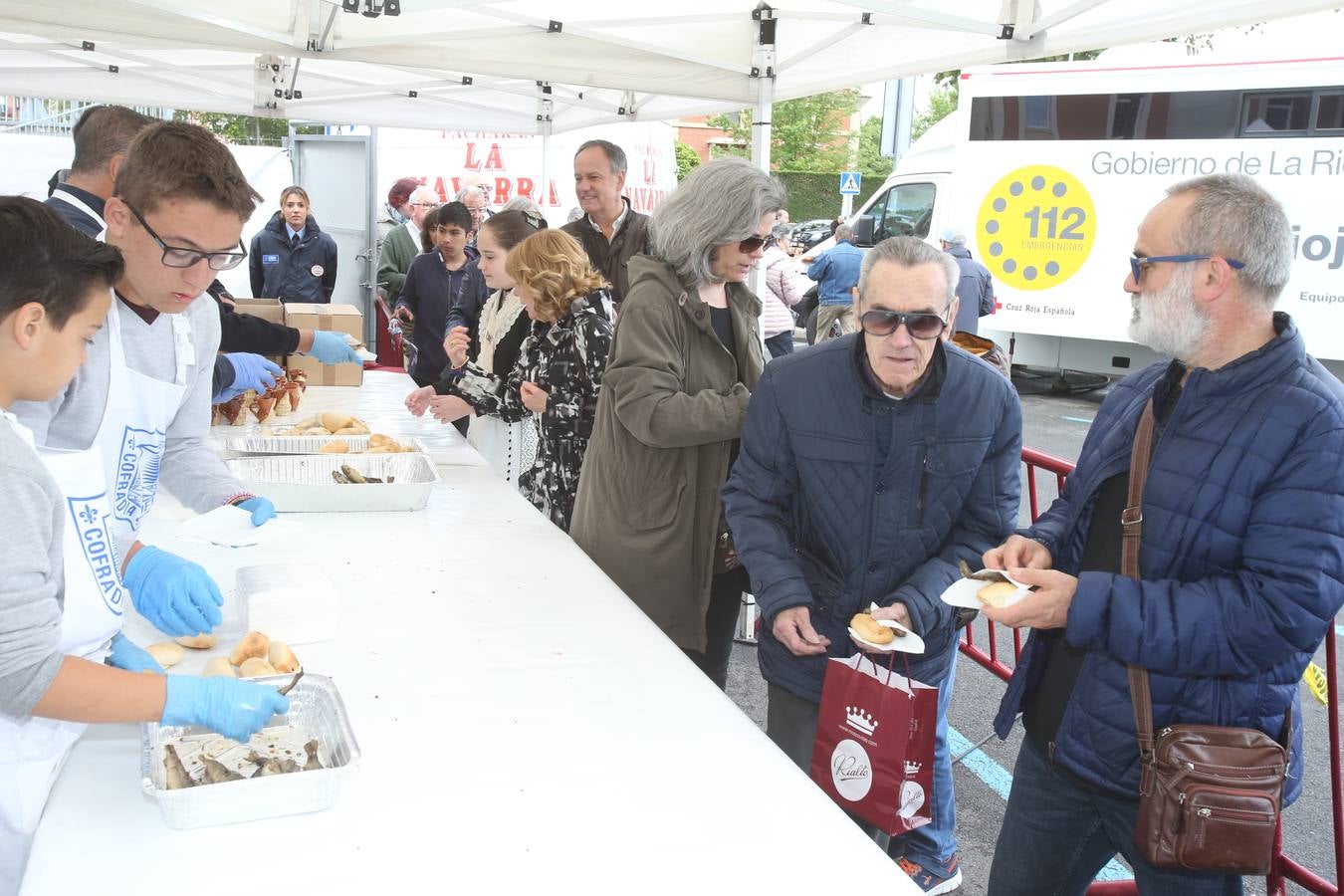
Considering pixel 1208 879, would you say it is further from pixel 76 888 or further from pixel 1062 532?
pixel 76 888

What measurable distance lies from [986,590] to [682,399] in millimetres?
940

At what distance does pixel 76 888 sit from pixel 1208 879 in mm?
1718

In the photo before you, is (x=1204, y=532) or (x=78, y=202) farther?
(x=78, y=202)

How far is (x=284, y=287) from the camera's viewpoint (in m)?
8.04

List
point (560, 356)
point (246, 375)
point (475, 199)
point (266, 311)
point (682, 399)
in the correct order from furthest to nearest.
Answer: point (475, 199)
point (266, 311)
point (246, 375)
point (560, 356)
point (682, 399)

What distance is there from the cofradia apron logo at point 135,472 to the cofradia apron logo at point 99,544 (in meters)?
0.39

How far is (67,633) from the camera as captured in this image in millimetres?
1489

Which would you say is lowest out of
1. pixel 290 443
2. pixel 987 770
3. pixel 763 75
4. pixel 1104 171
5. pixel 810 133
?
pixel 987 770

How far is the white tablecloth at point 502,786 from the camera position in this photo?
1.29m

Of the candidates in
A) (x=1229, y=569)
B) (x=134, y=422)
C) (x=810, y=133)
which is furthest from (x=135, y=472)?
(x=810, y=133)

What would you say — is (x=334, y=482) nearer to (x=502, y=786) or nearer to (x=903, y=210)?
(x=502, y=786)

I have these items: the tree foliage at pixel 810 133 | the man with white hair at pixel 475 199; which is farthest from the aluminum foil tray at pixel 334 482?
the tree foliage at pixel 810 133

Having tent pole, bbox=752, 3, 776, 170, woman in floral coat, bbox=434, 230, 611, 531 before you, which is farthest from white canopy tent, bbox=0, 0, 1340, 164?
woman in floral coat, bbox=434, 230, 611, 531

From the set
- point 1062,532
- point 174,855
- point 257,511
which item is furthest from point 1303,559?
point 257,511
